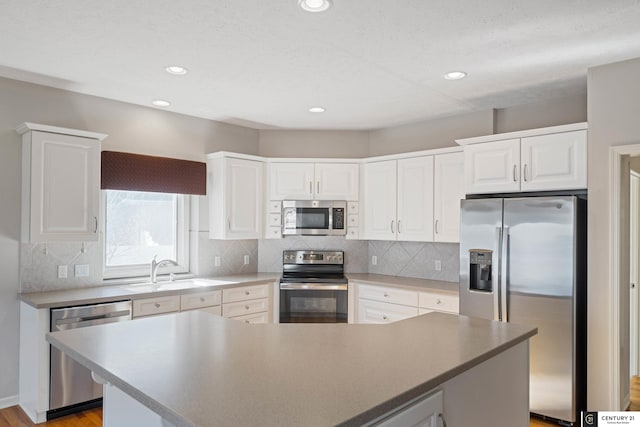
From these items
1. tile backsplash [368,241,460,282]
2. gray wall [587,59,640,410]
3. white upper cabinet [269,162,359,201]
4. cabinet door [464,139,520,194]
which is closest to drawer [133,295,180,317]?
white upper cabinet [269,162,359,201]

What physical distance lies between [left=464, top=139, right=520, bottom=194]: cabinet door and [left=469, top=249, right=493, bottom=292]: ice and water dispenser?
53cm

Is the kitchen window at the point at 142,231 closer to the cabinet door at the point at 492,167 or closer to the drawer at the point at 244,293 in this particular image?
the drawer at the point at 244,293

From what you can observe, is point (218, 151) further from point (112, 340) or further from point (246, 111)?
point (112, 340)

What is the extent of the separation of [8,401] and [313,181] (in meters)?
3.24

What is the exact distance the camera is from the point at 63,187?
11.0ft

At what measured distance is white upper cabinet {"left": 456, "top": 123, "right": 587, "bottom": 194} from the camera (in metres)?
3.14

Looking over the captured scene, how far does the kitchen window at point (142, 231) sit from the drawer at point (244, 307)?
0.75 m

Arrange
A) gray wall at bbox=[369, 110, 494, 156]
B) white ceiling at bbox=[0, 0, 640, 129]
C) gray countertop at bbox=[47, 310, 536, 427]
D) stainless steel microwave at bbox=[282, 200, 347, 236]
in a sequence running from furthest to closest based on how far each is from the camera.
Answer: stainless steel microwave at bbox=[282, 200, 347, 236] < gray wall at bbox=[369, 110, 494, 156] < white ceiling at bbox=[0, 0, 640, 129] < gray countertop at bbox=[47, 310, 536, 427]

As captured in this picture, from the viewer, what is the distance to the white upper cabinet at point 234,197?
4.44 meters

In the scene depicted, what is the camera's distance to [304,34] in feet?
8.30

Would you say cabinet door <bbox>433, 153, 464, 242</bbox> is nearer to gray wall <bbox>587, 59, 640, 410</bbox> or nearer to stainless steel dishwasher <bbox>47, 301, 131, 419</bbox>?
gray wall <bbox>587, 59, 640, 410</bbox>

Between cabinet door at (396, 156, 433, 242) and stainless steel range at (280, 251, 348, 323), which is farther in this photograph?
stainless steel range at (280, 251, 348, 323)

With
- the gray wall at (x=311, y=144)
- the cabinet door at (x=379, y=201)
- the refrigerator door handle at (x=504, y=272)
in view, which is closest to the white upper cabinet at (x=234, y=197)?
the gray wall at (x=311, y=144)

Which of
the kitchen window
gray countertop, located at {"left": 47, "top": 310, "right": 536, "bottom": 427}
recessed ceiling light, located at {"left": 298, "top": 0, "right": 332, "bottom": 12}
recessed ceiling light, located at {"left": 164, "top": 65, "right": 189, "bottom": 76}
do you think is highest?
recessed ceiling light, located at {"left": 298, "top": 0, "right": 332, "bottom": 12}
